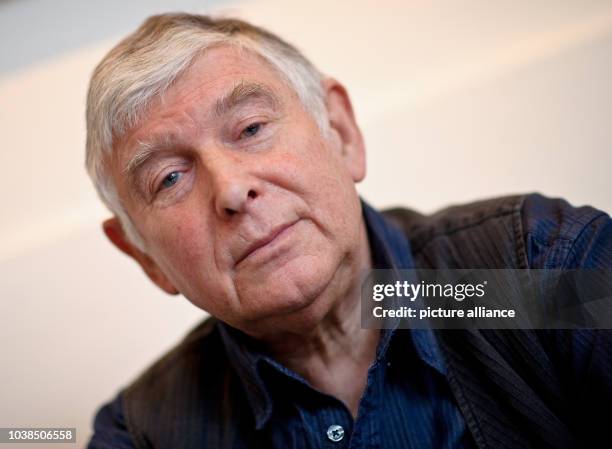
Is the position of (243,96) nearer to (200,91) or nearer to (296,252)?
(200,91)

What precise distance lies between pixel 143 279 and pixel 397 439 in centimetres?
106

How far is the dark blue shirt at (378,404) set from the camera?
1.06 metres

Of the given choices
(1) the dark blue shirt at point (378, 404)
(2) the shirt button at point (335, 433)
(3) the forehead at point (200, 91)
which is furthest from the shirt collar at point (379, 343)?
(3) the forehead at point (200, 91)

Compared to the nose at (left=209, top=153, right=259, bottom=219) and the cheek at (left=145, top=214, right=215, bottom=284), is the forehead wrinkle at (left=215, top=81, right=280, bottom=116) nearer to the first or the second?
the nose at (left=209, top=153, right=259, bottom=219)

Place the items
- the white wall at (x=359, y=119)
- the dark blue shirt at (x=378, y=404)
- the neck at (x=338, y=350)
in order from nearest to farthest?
the dark blue shirt at (x=378, y=404) < the neck at (x=338, y=350) < the white wall at (x=359, y=119)

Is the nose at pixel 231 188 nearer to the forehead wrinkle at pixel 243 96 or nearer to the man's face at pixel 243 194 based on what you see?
the man's face at pixel 243 194

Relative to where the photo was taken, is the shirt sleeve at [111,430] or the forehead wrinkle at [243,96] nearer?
the forehead wrinkle at [243,96]

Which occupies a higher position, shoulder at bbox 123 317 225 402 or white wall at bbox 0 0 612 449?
white wall at bbox 0 0 612 449

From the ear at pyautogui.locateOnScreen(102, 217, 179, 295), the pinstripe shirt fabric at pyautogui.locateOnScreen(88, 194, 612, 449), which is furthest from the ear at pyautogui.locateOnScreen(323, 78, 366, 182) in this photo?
the ear at pyautogui.locateOnScreen(102, 217, 179, 295)

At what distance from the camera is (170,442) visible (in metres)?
1.23

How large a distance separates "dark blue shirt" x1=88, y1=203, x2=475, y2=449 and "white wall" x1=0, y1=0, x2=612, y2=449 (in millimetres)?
723

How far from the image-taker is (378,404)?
1.09 metres

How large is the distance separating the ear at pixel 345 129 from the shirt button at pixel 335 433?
19.3 inches

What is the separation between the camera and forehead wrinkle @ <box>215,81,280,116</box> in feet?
3.43
